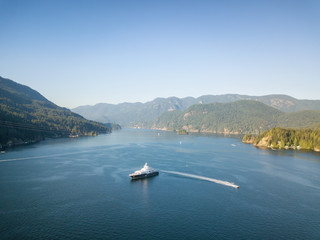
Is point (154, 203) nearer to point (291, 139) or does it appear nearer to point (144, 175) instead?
point (144, 175)

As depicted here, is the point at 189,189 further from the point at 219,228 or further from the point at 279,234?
the point at 279,234

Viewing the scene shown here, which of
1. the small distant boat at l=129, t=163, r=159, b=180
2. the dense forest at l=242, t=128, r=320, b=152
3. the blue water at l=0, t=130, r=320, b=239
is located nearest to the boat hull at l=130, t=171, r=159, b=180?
the small distant boat at l=129, t=163, r=159, b=180

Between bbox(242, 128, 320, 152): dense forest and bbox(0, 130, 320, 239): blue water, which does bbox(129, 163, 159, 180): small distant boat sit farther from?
bbox(242, 128, 320, 152): dense forest

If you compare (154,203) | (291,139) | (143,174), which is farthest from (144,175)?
(291,139)

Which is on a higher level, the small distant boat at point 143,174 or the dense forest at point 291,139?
the dense forest at point 291,139

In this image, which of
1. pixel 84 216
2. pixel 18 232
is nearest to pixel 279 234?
pixel 84 216

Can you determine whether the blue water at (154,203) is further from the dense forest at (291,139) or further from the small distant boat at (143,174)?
the dense forest at (291,139)

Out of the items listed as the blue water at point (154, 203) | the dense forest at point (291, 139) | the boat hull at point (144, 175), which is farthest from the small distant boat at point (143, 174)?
the dense forest at point (291, 139)
